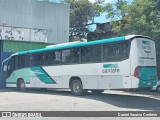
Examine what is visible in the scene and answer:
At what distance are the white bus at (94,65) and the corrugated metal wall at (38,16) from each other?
4941mm

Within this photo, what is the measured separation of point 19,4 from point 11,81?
6.61m

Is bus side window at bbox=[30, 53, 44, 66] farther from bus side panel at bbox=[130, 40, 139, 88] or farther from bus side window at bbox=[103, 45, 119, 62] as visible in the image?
bus side panel at bbox=[130, 40, 139, 88]

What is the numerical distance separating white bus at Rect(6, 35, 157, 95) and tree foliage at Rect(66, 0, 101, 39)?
65.3 feet

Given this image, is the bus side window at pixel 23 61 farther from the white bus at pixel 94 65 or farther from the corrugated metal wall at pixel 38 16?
the corrugated metal wall at pixel 38 16

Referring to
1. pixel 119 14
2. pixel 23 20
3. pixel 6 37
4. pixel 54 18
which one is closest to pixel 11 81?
pixel 6 37

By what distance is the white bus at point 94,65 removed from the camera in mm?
16703

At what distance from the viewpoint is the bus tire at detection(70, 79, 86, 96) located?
19.6m

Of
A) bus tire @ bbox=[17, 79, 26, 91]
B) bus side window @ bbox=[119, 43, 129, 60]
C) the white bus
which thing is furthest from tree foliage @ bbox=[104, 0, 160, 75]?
bus tire @ bbox=[17, 79, 26, 91]

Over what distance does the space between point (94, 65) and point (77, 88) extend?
209 centimetres

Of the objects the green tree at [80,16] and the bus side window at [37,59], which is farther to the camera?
the green tree at [80,16]

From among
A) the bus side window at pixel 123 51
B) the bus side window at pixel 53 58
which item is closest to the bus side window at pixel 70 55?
the bus side window at pixel 53 58

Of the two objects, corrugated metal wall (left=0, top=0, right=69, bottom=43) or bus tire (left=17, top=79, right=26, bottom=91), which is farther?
corrugated metal wall (left=0, top=0, right=69, bottom=43)

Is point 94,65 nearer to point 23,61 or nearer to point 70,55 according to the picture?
point 70,55

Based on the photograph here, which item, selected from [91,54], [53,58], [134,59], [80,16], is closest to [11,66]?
[53,58]
